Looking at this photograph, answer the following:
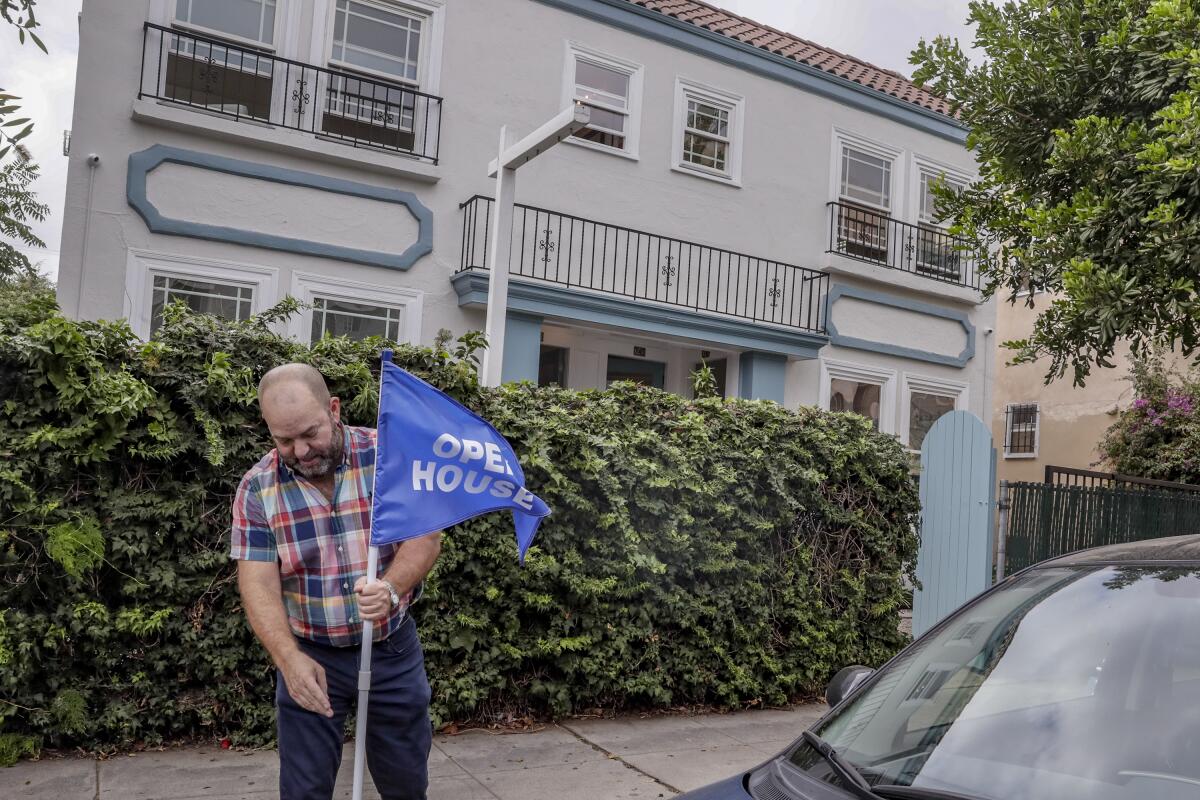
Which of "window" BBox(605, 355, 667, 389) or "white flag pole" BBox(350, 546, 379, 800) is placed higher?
"window" BBox(605, 355, 667, 389)

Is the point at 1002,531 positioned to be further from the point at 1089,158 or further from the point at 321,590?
the point at 321,590

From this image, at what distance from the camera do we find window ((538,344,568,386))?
43.7 ft

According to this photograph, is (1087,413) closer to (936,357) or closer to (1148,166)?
(936,357)

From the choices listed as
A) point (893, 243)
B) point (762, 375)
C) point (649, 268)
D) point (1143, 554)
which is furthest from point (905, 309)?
point (1143, 554)

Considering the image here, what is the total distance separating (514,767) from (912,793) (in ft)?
10.4

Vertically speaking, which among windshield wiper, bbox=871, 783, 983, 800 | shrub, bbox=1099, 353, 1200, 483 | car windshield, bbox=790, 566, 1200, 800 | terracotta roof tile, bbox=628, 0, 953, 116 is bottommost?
windshield wiper, bbox=871, 783, 983, 800

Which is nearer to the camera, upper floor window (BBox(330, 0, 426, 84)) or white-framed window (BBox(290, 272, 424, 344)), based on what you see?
white-framed window (BBox(290, 272, 424, 344))

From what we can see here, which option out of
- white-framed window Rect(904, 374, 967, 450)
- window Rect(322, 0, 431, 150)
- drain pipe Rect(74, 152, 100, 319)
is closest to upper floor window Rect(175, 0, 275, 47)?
window Rect(322, 0, 431, 150)

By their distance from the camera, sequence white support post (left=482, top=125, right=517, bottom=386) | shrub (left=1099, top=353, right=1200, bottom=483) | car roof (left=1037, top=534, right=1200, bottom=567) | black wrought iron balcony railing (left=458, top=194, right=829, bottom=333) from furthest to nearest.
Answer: shrub (left=1099, top=353, right=1200, bottom=483), black wrought iron balcony railing (left=458, top=194, right=829, bottom=333), white support post (left=482, top=125, right=517, bottom=386), car roof (left=1037, top=534, right=1200, bottom=567)

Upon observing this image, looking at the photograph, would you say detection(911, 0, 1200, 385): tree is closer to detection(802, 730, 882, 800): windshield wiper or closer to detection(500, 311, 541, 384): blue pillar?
detection(802, 730, 882, 800): windshield wiper

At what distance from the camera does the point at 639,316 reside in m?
12.1

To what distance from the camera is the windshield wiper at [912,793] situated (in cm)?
218

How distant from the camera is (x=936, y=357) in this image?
49.8ft

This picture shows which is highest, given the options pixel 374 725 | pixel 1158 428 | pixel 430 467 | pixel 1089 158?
pixel 1089 158
